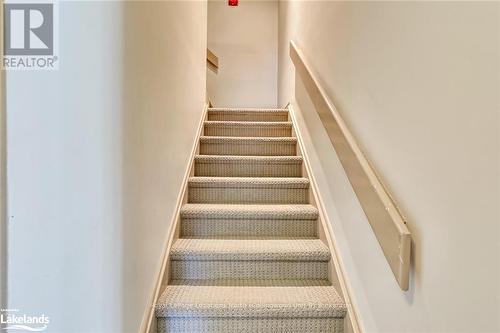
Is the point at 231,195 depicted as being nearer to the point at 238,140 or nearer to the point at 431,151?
the point at 238,140

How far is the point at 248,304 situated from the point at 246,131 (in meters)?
1.84

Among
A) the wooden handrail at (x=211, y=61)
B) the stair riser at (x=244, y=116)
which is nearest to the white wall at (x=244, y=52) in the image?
the wooden handrail at (x=211, y=61)

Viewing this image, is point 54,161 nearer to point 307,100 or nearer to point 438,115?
point 438,115

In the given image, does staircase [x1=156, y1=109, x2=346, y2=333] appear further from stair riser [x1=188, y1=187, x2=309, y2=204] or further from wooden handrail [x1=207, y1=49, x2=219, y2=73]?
wooden handrail [x1=207, y1=49, x2=219, y2=73]

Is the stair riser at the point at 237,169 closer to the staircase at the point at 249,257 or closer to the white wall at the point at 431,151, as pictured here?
the staircase at the point at 249,257

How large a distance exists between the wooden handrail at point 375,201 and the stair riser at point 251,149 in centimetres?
112

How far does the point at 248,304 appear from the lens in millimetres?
1384

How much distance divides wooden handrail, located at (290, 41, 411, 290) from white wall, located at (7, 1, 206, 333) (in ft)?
2.66

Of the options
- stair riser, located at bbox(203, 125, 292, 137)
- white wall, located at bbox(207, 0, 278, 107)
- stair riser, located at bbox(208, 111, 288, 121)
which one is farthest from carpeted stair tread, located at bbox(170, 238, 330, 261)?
white wall, located at bbox(207, 0, 278, 107)

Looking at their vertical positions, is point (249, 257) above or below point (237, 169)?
below

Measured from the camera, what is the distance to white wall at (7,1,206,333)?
751mm

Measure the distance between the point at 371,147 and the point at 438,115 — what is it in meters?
0.39

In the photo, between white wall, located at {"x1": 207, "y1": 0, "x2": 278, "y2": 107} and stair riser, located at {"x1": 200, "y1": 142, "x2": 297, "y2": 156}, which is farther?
white wall, located at {"x1": 207, "y1": 0, "x2": 278, "y2": 107}

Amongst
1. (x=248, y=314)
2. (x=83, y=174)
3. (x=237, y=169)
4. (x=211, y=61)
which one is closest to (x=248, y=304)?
(x=248, y=314)
